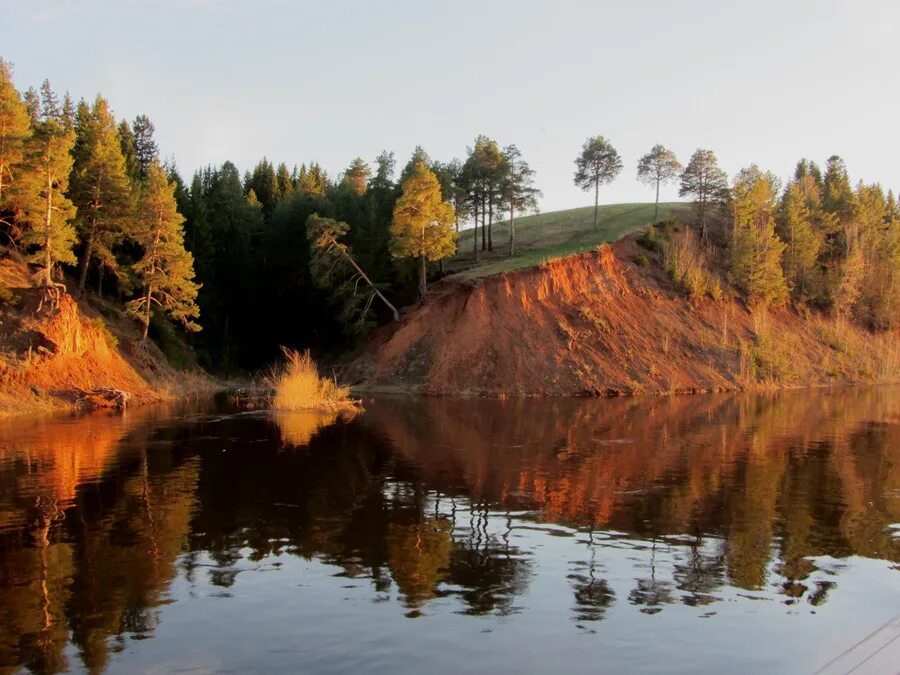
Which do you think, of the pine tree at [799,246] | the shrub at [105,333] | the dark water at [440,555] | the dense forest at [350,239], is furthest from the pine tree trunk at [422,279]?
the pine tree at [799,246]

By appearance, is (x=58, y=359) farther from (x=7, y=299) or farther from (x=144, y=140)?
(x=144, y=140)

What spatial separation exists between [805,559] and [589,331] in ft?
133

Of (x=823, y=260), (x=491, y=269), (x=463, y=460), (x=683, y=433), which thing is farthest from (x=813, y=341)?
(x=463, y=460)

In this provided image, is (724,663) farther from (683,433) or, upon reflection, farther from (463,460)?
(683,433)

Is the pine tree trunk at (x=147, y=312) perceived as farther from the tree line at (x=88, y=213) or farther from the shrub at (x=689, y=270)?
the shrub at (x=689, y=270)

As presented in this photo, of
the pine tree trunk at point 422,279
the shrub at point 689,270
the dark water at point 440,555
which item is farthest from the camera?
the shrub at point 689,270

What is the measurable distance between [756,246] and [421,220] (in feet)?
95.1

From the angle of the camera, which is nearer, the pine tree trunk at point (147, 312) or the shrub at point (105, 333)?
the shrub at point (105, 333)

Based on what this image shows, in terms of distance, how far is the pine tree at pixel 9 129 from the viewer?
38500 mm

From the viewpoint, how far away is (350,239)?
199ft

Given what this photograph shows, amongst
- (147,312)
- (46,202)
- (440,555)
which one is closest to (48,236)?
(46,202)

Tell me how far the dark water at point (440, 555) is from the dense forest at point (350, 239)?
25467mm

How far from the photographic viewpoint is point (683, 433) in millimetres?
28969

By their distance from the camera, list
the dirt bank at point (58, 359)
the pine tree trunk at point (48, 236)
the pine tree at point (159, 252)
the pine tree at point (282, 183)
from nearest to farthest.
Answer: the dirt bank at point (58, 359) → the pine tree trunk at point (48, 236) → the pine tree at point (159, 252) → the pine tree at point (282, 183)
